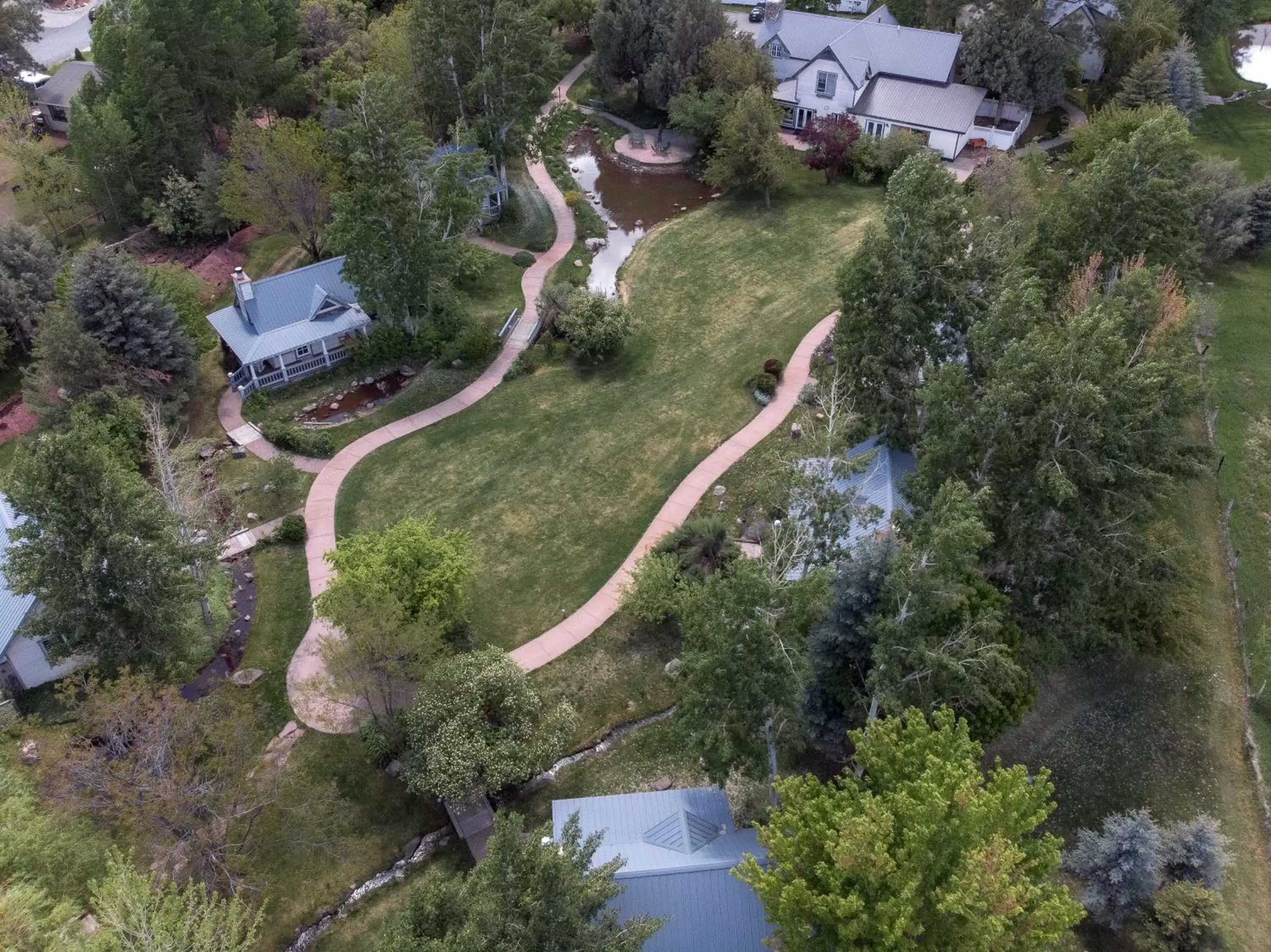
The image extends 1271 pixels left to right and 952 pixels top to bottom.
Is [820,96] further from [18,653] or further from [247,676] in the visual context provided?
[18,653]

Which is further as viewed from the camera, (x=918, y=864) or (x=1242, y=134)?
(x=1242, y=134)

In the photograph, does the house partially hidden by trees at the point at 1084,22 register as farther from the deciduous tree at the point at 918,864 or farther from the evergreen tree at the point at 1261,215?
the deciduous tree at the point at 918,864

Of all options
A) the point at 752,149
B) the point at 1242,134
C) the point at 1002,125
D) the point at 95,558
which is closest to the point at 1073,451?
the point at 95,558

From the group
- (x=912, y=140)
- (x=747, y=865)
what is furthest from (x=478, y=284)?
(x=747, y=865)

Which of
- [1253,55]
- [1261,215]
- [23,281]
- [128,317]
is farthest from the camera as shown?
[1253,55]

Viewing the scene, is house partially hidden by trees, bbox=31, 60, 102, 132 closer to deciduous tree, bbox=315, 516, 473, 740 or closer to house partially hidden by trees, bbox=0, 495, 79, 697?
house partially hidden by trees, bbox=0, 495, 79, 697
